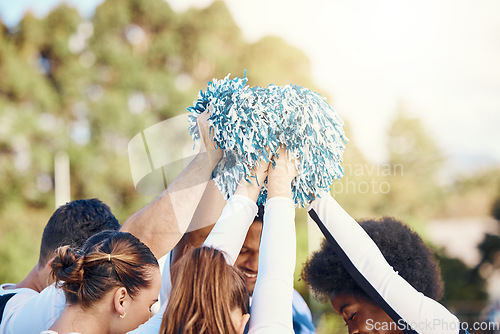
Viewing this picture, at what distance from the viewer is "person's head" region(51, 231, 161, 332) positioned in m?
1.40

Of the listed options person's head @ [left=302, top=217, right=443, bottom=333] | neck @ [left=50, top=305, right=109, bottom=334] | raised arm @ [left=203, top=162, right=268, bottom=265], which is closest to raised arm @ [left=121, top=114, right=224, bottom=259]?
raised arm @ [left=203, top=162, right=268, bottom=265]

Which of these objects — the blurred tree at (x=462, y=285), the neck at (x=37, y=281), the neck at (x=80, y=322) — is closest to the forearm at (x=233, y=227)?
the neck at (x=80, y=322)

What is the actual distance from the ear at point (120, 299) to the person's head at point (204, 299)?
0.73 feet

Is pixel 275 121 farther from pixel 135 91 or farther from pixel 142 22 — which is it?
pixel 142 22

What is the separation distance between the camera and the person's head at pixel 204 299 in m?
1.20

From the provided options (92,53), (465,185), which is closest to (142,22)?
(92,53)

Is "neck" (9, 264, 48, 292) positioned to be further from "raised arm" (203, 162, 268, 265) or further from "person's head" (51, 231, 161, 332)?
"raised arm" (203, 162, 268, 265)

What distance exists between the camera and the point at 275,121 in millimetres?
1263

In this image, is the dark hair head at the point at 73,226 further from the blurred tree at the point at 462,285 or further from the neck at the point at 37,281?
the blurred tree at the point at 462,285

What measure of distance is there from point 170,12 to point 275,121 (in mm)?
16131

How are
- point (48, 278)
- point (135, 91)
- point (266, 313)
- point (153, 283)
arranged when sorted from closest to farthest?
1. point (266, 313)
2. point (153, 283)
3. point (48, 278)
4. point (135, 91)

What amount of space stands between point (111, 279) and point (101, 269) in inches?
1.5

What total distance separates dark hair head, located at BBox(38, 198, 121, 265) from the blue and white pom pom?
712 mm

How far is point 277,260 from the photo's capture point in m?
1.20
